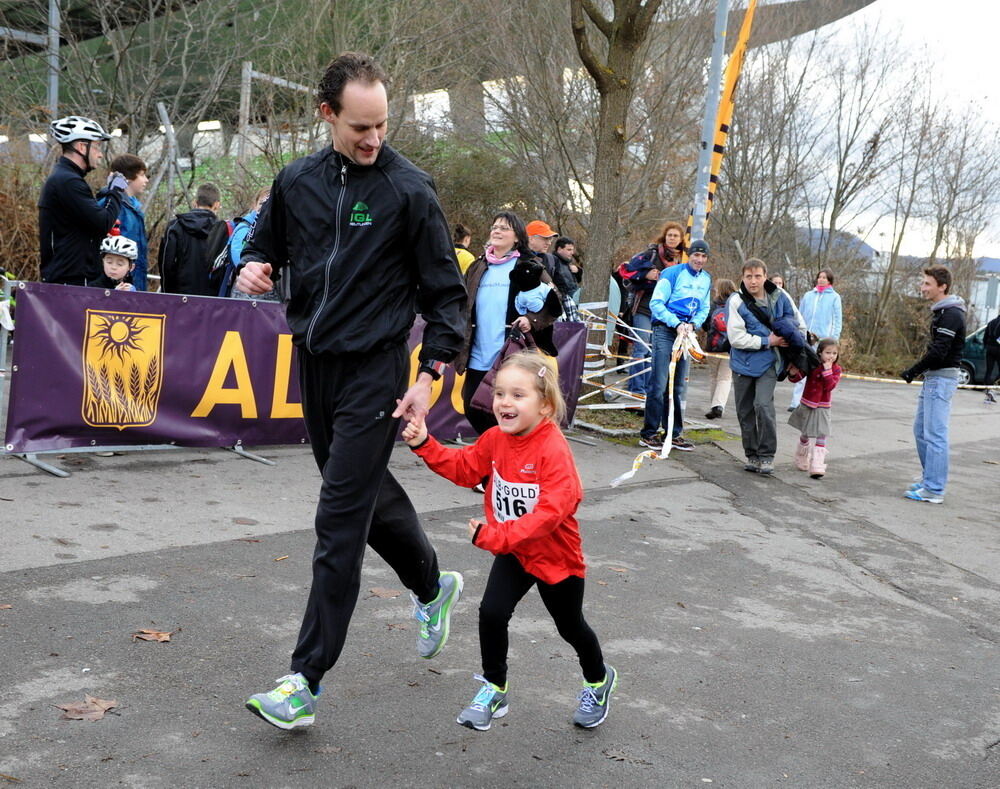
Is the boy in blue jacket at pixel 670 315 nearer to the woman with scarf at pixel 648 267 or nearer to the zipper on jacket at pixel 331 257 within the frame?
the woman with scarf at pixel 648 267

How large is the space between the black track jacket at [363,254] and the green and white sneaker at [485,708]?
120cm

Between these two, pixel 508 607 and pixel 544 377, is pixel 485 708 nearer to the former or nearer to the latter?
pixel 508 607

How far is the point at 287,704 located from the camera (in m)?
3.48

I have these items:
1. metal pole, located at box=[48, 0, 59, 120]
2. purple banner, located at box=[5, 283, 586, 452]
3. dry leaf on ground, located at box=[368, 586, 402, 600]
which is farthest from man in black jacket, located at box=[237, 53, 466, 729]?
metal pole, located at box=[48, 0, 59, 120]

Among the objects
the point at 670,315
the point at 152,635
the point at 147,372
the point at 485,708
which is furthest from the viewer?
the point at 670,315

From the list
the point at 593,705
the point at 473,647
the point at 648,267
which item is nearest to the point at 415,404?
the point at 593,705

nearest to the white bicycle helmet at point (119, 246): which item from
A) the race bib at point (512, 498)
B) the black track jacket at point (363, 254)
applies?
the black track jacket at point (363, 254)

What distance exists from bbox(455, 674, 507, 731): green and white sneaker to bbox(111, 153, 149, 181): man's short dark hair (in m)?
6.12

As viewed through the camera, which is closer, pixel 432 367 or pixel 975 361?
pixel 432 367

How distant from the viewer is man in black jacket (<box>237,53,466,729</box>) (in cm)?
354

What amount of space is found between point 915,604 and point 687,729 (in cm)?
264

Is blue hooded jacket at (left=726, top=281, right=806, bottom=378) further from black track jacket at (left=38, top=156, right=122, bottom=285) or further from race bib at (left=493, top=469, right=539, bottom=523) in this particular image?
race bib at (left=493, top=469, right=539, bottom=523)

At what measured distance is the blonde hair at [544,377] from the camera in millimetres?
3709

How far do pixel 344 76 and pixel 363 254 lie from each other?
0.59 m
